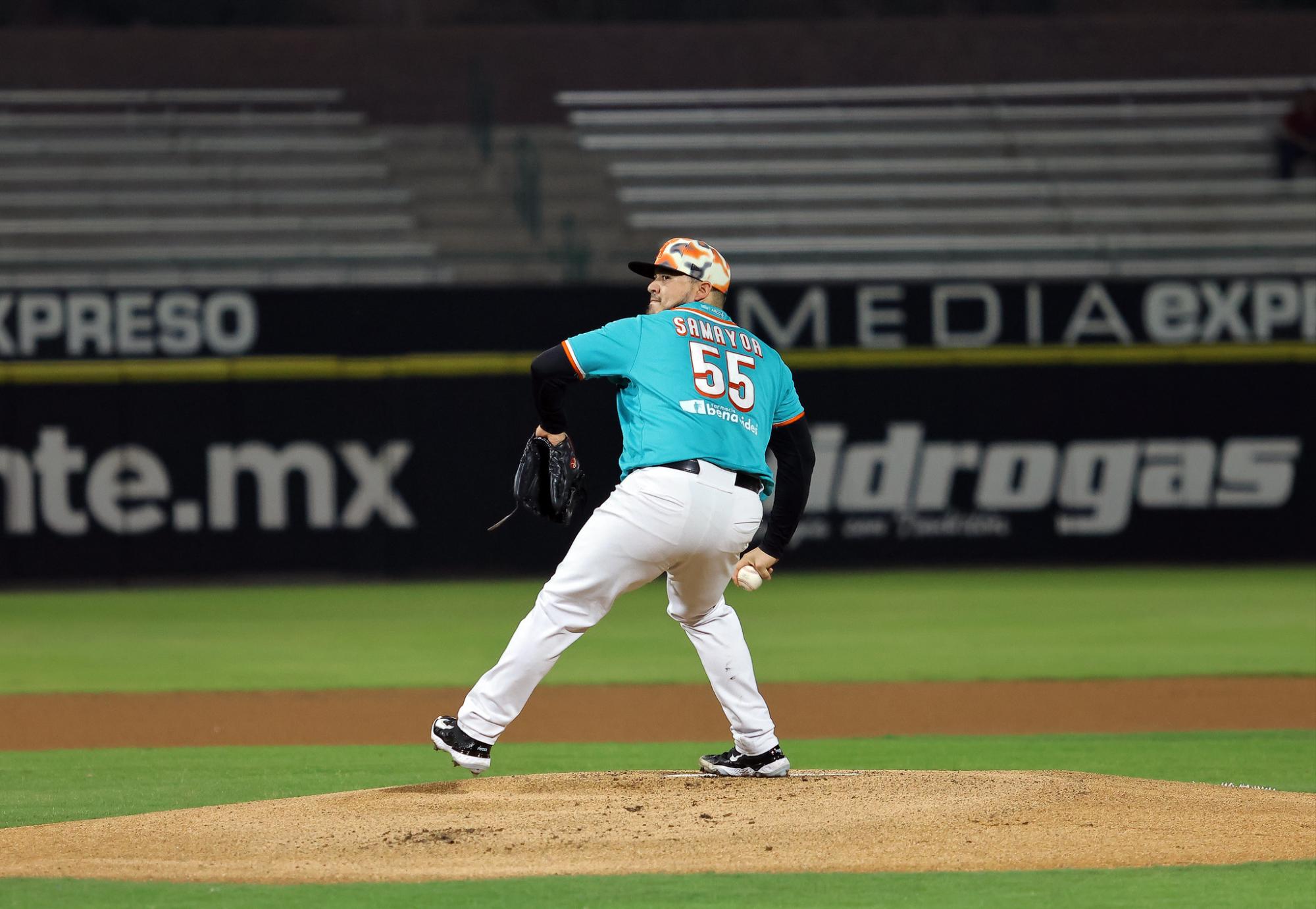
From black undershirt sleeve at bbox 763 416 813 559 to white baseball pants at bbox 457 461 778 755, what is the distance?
268mm

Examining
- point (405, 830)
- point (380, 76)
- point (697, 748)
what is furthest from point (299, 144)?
point (405, 830)

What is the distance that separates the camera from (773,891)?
438 cm

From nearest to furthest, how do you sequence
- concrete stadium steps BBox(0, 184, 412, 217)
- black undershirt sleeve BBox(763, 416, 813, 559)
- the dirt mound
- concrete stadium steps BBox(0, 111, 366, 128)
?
1. the dirt mound
2. black undershirt sleeve BBox(763, 416, 813, 559)
3. concrete stadium steps BBox(0, 184, 412, 217)
4. concrete stadium steps BBox(0, 111, 366, 128)

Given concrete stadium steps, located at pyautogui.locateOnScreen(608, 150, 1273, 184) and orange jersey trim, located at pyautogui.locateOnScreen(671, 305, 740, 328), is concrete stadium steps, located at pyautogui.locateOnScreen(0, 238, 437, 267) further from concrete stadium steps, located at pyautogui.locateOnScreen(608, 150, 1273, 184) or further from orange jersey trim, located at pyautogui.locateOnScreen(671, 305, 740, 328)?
orange jersey trim, located at pyautogui.locateOnScreen(671, 305, 740, 328)

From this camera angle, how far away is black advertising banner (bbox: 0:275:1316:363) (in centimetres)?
1451

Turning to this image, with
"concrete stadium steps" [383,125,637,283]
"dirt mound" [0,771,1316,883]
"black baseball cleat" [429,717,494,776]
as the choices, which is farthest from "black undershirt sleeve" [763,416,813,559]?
"concrete stadium steps" [383,125,637,283]

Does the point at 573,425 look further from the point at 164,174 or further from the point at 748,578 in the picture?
the point at 748,578

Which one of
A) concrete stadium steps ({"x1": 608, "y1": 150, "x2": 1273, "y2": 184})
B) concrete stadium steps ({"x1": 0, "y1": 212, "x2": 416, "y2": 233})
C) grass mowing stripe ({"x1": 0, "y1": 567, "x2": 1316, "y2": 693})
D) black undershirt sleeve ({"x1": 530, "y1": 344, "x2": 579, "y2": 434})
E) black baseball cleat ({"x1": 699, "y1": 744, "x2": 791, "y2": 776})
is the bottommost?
grass mowing stripe ({"x1": 0, "y1": 567, "x2": 1316, "y2": 693})

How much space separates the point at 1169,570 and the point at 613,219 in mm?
6940

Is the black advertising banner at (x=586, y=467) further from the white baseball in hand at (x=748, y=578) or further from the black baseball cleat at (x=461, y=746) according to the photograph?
the black baseball cleat at (x=461, y=746)

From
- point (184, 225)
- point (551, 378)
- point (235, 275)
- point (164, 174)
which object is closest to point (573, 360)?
point (551, 378)

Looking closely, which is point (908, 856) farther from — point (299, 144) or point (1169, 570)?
point (299, 144)

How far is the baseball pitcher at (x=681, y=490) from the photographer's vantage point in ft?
17.6

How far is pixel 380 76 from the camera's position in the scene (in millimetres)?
19859
